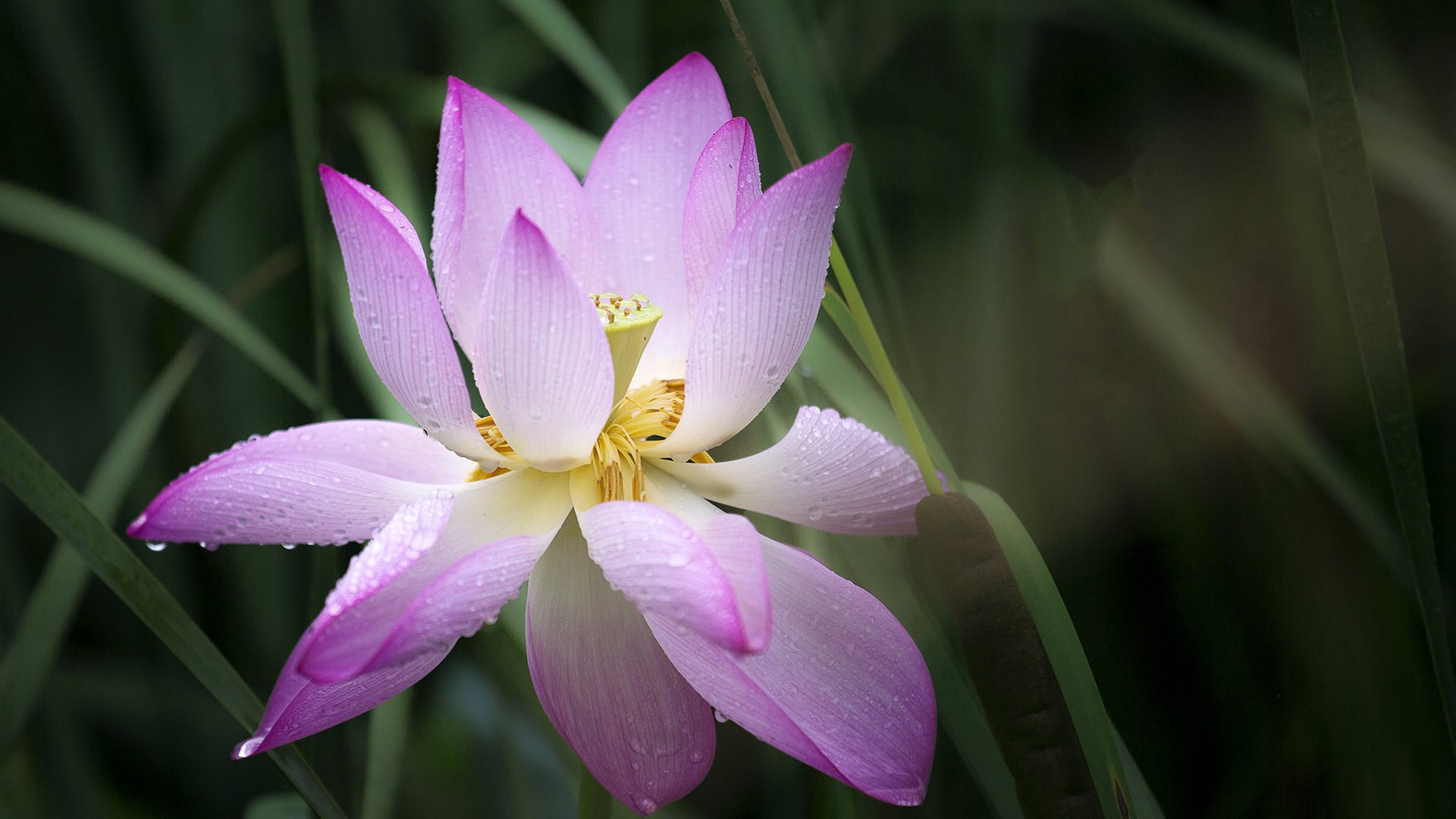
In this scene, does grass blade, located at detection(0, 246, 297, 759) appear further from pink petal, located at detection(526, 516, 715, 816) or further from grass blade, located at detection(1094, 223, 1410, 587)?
grass blade, located at detection(1094, 223, 1410, 587)

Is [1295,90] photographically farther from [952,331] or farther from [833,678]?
[833,678]

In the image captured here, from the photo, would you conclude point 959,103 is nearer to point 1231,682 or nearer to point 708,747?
point 1231,682

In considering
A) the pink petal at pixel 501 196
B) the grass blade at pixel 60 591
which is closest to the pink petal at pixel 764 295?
the pink petal at pixel 501 196

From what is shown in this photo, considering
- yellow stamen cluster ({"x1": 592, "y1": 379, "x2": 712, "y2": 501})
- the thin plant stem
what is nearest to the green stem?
the thin plant stem

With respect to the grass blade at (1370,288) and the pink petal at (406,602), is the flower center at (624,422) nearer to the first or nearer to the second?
the pink petal at (406,602)

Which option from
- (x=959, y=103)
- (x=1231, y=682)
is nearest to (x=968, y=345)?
(x=959, y=103)

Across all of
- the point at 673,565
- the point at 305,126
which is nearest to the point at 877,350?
the point at 673,565
